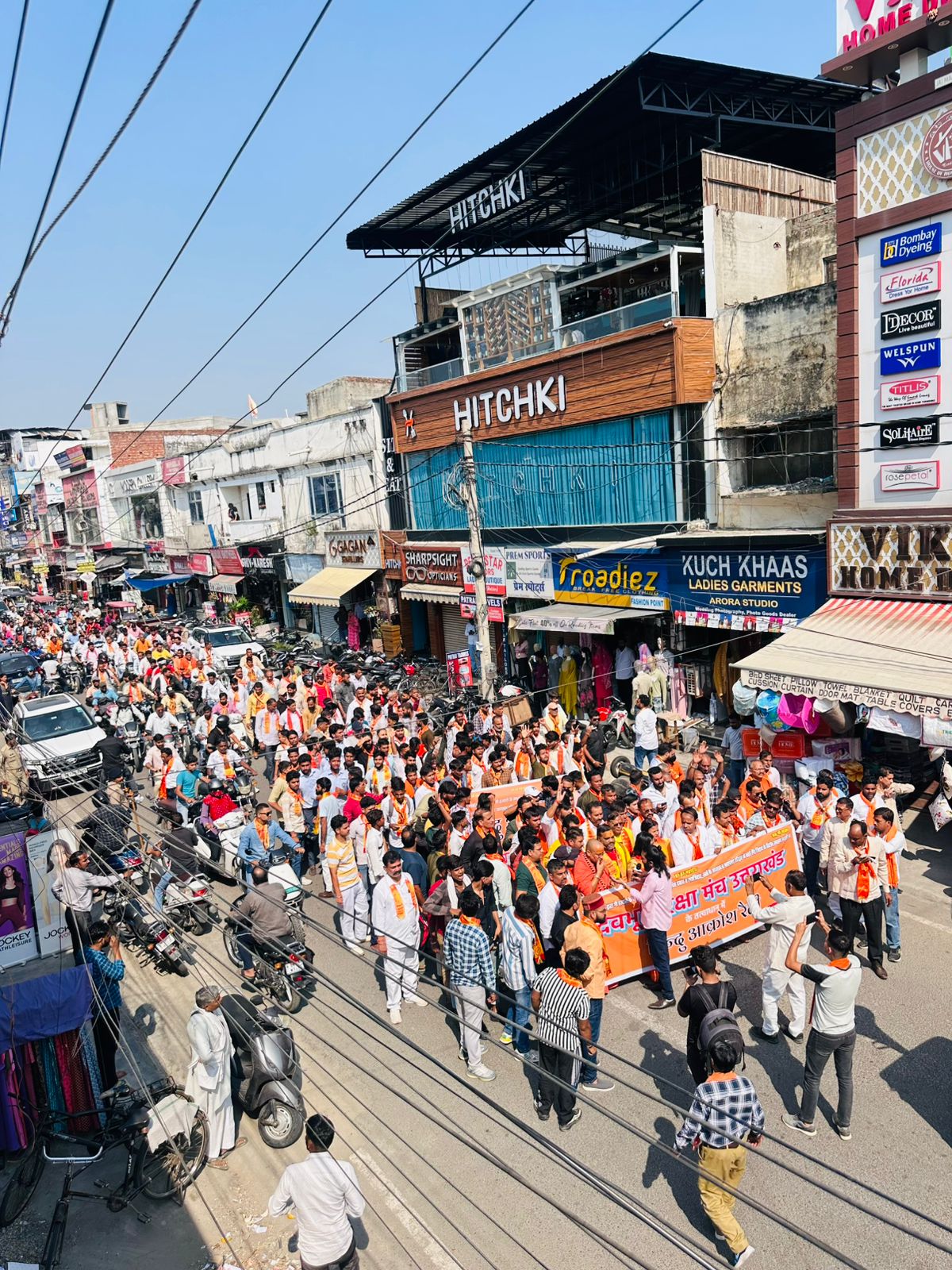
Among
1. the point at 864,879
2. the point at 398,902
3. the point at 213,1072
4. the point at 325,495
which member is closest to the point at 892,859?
the point at 864,879

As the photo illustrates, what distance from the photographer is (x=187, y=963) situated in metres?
10.2

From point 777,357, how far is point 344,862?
39.0ft

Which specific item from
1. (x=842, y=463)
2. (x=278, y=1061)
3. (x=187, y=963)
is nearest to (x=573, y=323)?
(x=842, y=463)

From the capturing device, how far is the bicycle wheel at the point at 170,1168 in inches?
262

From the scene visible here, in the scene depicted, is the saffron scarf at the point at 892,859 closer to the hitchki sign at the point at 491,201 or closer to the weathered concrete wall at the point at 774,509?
the weathered concrete wall at the point at 774,509

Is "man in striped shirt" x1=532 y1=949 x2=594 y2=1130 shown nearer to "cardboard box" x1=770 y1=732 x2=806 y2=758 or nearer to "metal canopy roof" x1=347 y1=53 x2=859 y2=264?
"cardboard box" x1=770 y1=732 x2=806 y2=758

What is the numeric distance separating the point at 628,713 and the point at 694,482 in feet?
15.6

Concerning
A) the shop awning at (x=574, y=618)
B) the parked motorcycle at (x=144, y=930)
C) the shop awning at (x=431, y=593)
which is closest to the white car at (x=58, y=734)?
the parked motorcycle at (x=144, y=930)

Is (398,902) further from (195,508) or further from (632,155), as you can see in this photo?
(195,508)

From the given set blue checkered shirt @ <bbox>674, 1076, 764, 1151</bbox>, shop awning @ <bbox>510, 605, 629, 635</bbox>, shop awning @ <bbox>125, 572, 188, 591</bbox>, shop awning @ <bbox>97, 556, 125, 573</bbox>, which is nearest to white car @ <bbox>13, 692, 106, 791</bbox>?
shop awning @ <bbox>510, 605, 629, 635</bbox>

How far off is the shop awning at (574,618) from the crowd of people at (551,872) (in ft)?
5.78

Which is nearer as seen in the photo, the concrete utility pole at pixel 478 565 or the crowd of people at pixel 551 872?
the crowd of people at pixel 551 872

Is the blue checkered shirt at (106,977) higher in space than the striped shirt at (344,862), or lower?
lower

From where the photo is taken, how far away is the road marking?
580cm
